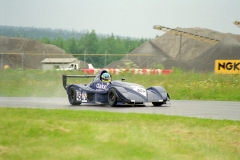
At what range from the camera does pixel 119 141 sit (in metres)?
9.75

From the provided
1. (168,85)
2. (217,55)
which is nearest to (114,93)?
(168,85)

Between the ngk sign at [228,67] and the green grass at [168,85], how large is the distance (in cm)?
490

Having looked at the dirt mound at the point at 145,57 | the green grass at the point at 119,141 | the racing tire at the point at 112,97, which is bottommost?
the green grass at the point at 119,141

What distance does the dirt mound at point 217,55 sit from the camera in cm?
5294

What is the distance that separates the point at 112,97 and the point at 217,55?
116ft

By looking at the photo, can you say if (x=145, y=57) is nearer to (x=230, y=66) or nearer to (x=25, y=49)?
(x=25, y=49)

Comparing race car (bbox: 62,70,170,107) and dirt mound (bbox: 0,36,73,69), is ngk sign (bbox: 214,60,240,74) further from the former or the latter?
dirt mound (bbox: 0,36,73,69)

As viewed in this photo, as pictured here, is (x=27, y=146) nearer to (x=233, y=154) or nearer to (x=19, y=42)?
(x=233, y=154)

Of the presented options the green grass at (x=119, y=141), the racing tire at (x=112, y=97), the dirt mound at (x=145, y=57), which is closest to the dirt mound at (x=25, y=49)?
the dirt mound at (x=145, y=57)

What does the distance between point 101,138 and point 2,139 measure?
5.25ft

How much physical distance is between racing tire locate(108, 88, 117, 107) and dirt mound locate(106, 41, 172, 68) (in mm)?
35784

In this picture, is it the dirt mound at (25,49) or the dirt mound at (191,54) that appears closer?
the dirt mound at (191,54)

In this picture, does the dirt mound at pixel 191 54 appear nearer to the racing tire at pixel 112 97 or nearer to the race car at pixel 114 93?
the race car at pixel 114 93

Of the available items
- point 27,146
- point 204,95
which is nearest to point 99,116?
point 27,146
